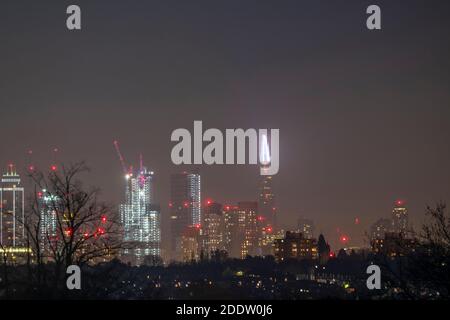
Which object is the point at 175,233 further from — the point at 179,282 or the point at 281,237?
the point at 179,282

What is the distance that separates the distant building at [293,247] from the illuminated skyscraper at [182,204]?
39.3 ft

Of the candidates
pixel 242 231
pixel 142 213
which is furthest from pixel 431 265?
pixel 242 231

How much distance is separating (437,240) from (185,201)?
251ft

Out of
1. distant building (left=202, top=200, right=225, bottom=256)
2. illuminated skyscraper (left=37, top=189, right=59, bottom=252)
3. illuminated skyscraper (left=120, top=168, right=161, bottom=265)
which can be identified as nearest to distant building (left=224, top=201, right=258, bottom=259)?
distant building (left=202, top=200, right=225, bottom=256)

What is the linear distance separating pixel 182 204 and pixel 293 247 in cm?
1505

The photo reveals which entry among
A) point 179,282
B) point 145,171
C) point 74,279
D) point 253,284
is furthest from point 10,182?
point 74,279

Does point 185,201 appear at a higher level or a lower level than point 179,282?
higher

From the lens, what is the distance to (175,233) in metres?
109

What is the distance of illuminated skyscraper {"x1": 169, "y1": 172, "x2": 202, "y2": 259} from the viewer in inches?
3888

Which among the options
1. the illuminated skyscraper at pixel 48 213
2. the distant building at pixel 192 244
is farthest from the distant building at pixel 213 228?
the illuminated skyscraper at pixel 48 213

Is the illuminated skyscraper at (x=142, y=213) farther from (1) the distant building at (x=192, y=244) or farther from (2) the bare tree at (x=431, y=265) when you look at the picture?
(2) the bare tree at (x=431, y=265)

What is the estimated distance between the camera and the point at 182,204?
102 metres

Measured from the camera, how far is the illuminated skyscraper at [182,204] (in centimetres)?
9875
